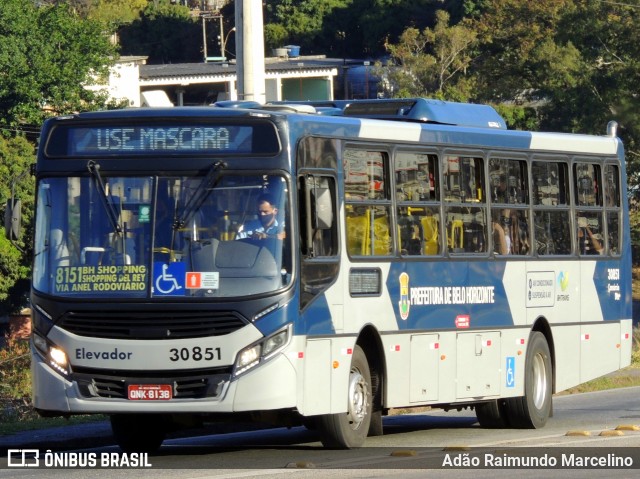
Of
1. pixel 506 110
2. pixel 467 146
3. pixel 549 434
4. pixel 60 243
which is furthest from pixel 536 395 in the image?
pixel 506 110

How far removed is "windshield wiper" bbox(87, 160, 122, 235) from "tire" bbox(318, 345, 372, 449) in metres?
2.51

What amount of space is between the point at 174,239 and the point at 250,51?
789 centimetres

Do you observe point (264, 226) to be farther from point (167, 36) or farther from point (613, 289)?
point (167, 36)

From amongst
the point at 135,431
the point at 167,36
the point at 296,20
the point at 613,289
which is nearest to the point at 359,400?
the point at 135,431

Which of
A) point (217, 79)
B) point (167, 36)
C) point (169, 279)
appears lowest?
point (169, 279)

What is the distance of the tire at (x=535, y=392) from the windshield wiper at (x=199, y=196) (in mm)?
5362

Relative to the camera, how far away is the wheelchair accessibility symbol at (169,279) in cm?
1223

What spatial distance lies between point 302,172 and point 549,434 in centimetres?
458

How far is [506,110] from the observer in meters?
66.1

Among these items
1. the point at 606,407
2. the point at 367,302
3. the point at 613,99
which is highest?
the point at 613,99

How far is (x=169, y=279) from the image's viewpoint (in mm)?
12266

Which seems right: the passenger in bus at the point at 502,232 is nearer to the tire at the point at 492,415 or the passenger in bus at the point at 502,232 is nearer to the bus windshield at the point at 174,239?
the tire at the point at 492,415

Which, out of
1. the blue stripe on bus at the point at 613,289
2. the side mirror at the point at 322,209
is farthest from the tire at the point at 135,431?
the blue stripe on bus at the point at 613,289

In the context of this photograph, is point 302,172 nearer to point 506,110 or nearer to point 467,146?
point 467,146
